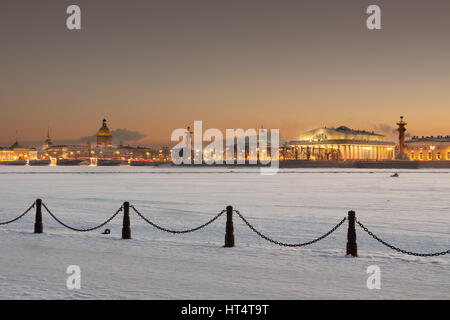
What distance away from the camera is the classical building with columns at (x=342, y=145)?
542 ft

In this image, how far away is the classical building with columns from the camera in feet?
542

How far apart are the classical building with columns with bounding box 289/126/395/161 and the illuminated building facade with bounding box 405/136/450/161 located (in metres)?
9.75

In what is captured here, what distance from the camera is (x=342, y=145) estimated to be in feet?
543

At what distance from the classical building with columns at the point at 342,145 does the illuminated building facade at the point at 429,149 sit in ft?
32.0


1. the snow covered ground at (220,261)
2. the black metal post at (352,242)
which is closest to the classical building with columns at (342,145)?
the snow covered ground at (220,261)

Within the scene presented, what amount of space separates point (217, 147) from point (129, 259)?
182m

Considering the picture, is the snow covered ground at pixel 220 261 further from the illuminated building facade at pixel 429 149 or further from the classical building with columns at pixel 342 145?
the illuminated building facade at pixel 429 149

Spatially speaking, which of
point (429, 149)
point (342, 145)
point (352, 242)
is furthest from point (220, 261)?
point (429, 149)

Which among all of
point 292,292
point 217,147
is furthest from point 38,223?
point 217,147

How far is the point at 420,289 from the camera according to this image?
806cm

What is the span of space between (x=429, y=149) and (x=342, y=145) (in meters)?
29.6

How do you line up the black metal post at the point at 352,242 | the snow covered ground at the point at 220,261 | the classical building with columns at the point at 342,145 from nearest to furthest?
the snow covered ground at the point at 220,261, the black metal post at the point at 352,242, the classical building with columns at the point at 342,145

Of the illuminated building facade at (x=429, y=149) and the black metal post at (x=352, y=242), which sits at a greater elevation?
the illuminated building facade at (x=429, y=149)
